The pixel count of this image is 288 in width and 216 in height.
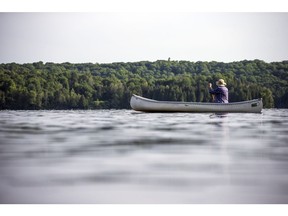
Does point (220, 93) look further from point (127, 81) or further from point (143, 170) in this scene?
point (143, 170)

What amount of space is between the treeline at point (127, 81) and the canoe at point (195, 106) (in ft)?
1.50

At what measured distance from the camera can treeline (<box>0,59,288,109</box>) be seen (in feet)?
31.4

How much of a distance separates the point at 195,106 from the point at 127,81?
7.86ft

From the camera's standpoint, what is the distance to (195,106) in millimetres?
14305

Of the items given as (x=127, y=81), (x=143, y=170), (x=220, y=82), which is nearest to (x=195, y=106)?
(x=220, y=82)

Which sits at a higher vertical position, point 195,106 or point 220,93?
point 220,93

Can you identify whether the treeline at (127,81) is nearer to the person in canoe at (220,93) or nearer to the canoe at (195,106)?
the person in canoe at (220,93)

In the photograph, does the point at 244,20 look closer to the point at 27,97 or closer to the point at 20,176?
the point at 20,176

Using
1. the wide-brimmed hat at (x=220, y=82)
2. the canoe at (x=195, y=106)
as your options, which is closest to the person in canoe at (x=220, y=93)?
the canoe at (x=195, y=106)

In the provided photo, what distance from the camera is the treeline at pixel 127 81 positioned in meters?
9.58

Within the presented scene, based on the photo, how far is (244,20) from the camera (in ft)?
21.8

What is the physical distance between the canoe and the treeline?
0.46 m

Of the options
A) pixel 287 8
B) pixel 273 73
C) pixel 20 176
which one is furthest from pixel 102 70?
pixel 20 176

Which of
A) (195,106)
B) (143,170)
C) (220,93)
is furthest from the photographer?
(195,106)
